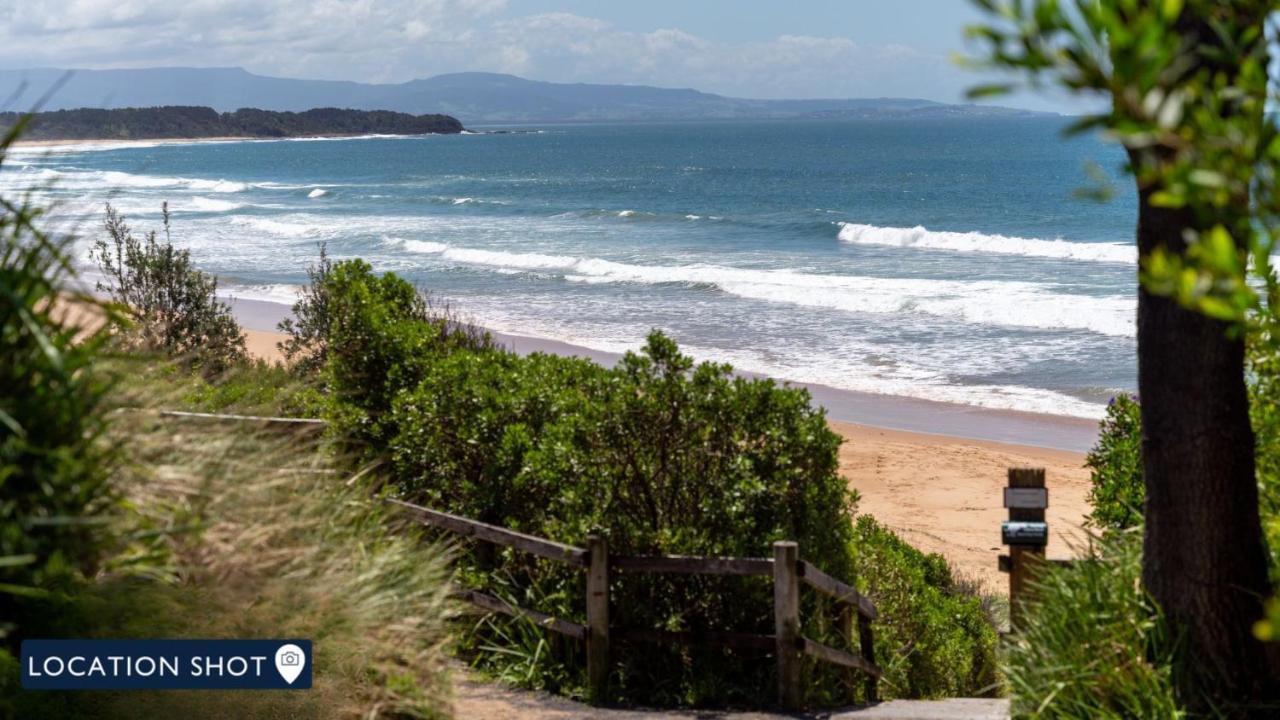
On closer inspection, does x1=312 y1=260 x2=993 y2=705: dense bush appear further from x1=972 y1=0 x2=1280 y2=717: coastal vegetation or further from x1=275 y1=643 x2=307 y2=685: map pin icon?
x1=275 y1=643 x2=307 y2=685: map pin icon

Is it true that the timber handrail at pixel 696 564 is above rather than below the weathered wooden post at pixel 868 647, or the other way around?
above

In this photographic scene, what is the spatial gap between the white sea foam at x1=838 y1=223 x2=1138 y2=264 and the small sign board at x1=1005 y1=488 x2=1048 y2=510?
3767 cm

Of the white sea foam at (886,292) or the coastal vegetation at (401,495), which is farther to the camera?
the white sea foam at (886,292)

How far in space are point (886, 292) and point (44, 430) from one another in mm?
32319

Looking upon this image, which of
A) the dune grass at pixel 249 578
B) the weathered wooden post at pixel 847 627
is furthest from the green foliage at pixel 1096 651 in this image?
the dune grass at pixel 249 578

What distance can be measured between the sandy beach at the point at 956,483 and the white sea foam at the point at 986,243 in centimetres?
2558

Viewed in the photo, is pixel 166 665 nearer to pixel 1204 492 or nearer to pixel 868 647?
pixel 1204 492

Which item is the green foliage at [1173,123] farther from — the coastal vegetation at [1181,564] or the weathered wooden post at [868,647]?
the weathered wooden post at [868,647]

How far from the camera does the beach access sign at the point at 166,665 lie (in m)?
4.70

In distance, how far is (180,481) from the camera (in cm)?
458

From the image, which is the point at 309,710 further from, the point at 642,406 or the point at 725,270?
the point at 725,270

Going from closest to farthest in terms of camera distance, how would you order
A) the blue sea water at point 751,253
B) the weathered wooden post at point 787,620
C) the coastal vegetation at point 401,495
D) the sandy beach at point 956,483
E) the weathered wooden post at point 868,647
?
the coastal vegetation at point 401,495 → the weathered wooden post at point 787,620 → the weathered wooden post at point 868,647 → the sandy beach at point 956,483 → the blue sea water at point 751,253

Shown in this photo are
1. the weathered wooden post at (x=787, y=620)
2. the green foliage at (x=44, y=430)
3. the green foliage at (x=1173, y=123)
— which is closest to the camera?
the green foliage at (x=1173, y=123)

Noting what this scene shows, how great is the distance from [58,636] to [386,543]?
224 centimetres
